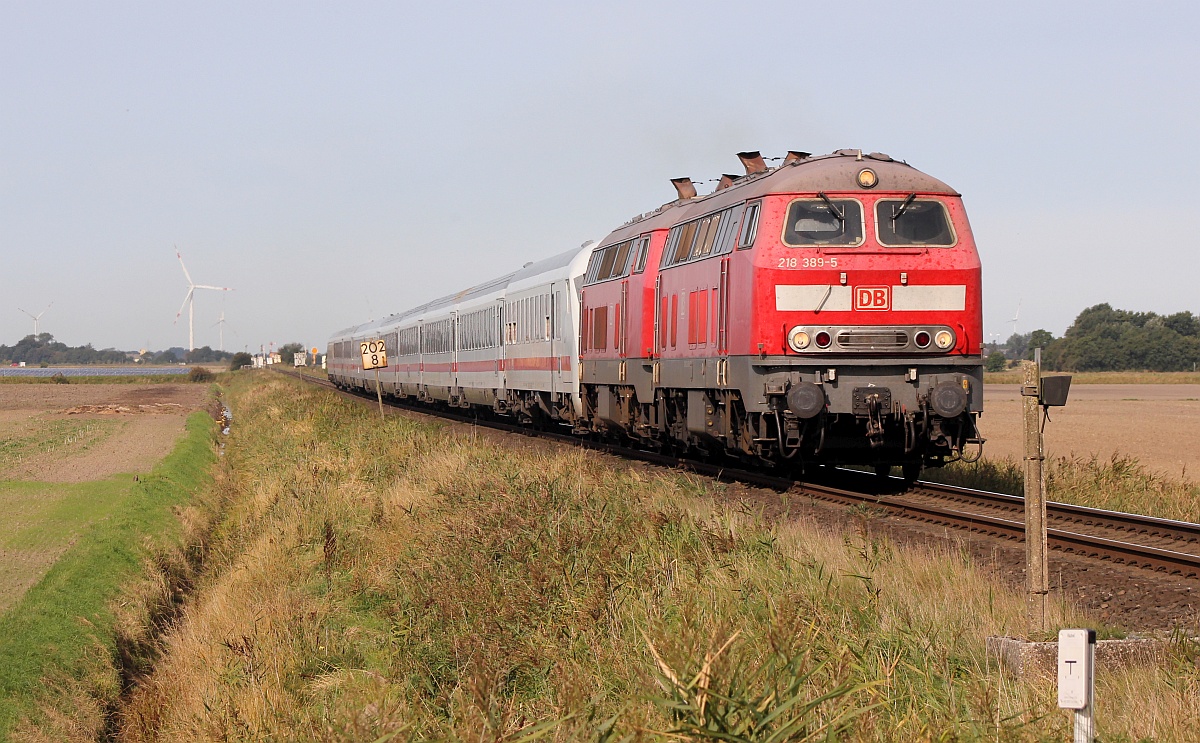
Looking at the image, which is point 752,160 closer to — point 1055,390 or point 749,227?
point 749,227

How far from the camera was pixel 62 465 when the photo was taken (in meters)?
31.0

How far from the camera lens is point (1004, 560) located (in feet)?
34.7

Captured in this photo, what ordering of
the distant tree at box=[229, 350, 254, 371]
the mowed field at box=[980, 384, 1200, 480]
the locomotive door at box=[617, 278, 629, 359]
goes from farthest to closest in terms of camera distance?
the distant tree at box=[229, 350, 254, 371] → the mowed field at box=[980, 384, 1200, 480] → the locomotive door at box=[617, 278, 629, 359]

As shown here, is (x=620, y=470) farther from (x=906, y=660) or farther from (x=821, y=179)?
(x=906, y=660)

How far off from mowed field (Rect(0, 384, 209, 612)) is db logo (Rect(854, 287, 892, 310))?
10.8m

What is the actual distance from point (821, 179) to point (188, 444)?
26.7 metres

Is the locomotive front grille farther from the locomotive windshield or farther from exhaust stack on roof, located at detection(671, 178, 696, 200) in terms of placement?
exhaust stack on roof, located at detection(671, 178, 696, 200)

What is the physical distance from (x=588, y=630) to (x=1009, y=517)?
641 centimetres

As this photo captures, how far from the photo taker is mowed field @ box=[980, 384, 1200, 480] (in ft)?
78.3

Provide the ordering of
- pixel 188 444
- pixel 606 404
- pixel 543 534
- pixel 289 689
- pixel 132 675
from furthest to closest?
pixel 188 444
pixel 606 404
pixel 132 675
pixel 543 534
pixel 289 689

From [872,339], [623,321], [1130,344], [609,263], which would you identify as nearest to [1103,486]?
[872,339]

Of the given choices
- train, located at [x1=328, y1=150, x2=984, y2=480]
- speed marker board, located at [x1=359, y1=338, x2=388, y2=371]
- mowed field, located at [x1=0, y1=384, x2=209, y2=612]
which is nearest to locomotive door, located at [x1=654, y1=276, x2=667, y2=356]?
train, located at [x1=328, y1=150, x2=984, y2=480]

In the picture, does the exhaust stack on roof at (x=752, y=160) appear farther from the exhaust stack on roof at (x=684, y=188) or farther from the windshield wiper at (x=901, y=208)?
the windshield wiper at (x=901, y=208)

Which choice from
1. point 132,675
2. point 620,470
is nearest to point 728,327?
point 620,470
